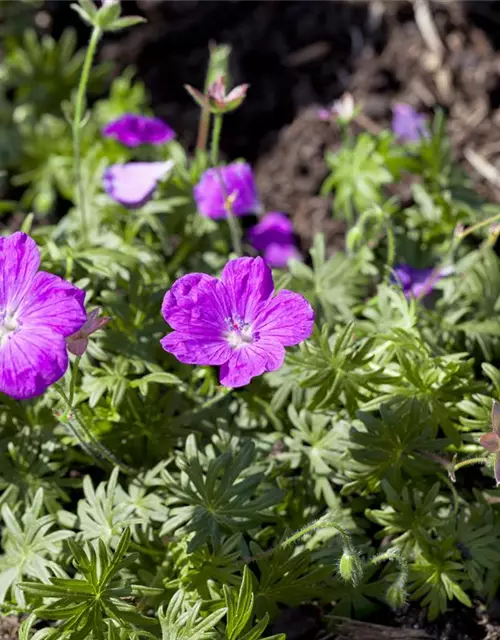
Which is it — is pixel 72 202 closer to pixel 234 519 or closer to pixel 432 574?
pixel 234 519

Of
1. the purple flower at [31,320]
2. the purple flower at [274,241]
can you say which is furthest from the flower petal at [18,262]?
the purple flower at [274,241]

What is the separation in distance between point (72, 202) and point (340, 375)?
83.9 inches

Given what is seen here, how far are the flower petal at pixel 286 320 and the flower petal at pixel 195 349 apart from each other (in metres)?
0.12

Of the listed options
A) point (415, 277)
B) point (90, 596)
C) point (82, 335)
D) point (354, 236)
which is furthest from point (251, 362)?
point (415, 277)

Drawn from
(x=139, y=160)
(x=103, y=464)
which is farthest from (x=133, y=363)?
(x=139, y=160)

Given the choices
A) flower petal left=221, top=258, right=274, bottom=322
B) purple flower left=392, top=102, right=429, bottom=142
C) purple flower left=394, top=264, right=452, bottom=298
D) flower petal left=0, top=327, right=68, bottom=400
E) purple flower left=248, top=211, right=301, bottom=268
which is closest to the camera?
flower petal left=0, top=327, right=68, bottom=400

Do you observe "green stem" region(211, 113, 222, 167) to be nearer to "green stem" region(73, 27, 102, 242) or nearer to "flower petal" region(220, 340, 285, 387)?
"green stem" region(73, 27, 102, 242)

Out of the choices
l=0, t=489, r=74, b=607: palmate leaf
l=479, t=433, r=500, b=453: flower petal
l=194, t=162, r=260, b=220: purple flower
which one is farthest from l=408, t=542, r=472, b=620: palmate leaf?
l=194, t=162, r=260, b=220: purple flower

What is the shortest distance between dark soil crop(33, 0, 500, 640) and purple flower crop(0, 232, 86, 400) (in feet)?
6.93

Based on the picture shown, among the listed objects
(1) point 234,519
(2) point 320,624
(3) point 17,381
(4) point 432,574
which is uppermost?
(3) point 17,381

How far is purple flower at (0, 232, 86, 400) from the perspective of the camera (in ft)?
6.03

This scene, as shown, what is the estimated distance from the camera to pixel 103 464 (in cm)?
256

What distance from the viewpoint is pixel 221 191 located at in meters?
3.26

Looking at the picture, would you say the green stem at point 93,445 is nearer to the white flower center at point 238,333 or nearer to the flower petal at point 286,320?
the white flower center at point 238,333
